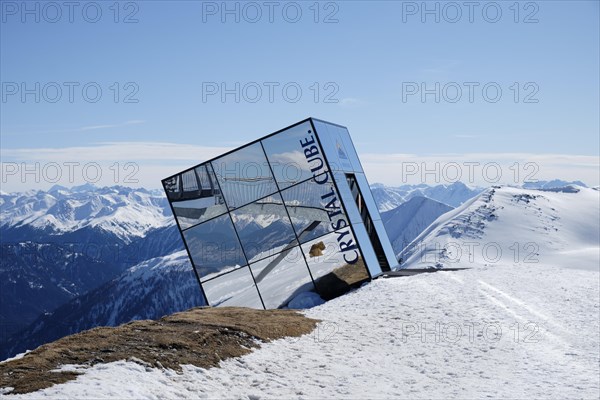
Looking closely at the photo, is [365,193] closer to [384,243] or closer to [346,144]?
[346,144]

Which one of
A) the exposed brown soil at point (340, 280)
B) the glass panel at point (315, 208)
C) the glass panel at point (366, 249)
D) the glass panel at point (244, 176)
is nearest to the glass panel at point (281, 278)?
the exposed brown soil at point (340, 280)

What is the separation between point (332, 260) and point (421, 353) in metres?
8.88

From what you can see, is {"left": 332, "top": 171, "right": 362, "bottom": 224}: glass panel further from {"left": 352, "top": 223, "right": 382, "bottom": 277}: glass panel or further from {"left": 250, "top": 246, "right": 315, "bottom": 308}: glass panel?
{"left": 250, "top": 246, "right": 315, "bottom": 308}: glass panel

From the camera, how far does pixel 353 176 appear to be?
29.7 m

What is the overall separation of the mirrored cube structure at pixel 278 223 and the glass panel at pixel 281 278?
0.05 m

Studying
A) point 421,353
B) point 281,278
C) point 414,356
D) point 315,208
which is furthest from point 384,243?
point 414,356

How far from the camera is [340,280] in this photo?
86.9ft

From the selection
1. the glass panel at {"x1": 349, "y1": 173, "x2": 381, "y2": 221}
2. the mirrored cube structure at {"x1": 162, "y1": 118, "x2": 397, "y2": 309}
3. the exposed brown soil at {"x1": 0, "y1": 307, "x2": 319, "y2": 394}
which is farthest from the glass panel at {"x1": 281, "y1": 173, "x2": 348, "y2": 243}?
the exposed brown soil at {"x1": 0, "y1": 307, "x2": 319, "y2": 394}

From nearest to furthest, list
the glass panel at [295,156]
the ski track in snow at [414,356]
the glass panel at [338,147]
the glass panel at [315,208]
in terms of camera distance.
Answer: the ski track in snow at [414,356] → the glass panel at [315,208] → the glass panel at [295,156] → the glass panel at [338,147]

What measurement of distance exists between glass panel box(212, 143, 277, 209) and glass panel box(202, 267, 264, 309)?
3.37m

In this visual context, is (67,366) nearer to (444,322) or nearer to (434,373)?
(434,373)

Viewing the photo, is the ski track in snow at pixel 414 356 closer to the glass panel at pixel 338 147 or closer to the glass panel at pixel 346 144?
the glass panel at pixel 338 147

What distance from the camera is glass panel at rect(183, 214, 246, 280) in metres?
26.5

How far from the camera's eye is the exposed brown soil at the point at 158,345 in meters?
11.9
